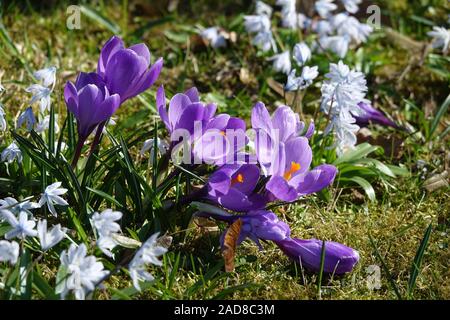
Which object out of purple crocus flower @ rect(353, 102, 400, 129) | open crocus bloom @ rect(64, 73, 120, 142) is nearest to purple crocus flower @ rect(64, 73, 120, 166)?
open crocus bloom @ rect(64, 73, 120, 142)

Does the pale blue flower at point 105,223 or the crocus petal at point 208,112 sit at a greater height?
the crocus petal at point 208,112

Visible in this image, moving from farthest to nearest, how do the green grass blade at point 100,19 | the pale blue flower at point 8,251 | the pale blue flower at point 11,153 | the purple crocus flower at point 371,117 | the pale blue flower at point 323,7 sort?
the green grass blade at point 100,19
the pale blue flower at point 323,7
the purple crocus flower at point 371,117
the pale blue flower at point 11,153
the pale blue flower at point 8,251

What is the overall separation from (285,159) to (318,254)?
29 cm

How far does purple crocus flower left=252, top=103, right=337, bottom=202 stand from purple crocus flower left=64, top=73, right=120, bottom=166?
1.41 ft

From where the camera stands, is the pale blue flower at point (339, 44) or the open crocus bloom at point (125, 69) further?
the pale blue flower at point (339, 44)

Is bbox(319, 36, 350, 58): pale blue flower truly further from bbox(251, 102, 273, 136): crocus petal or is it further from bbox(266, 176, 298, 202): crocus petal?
bbox(266, 176, 298, 202): crocus petal

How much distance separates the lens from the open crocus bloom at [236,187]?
2.18m

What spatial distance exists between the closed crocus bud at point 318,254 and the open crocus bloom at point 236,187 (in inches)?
6.0

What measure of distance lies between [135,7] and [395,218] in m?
2.19

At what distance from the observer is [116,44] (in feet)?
7.37

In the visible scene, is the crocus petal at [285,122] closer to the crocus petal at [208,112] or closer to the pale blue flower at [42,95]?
the crocus petal at [208,112]

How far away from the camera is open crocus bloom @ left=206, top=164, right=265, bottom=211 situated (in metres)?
2.18

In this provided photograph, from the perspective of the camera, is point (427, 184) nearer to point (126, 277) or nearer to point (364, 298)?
point (364, 298)

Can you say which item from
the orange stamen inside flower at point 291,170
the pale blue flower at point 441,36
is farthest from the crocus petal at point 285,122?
the pale blue flower at point 441,36
